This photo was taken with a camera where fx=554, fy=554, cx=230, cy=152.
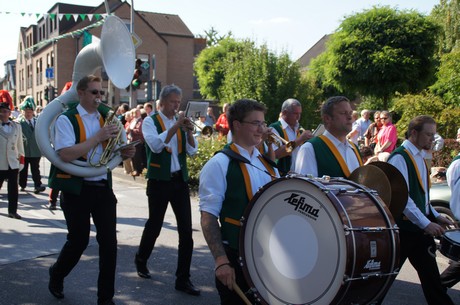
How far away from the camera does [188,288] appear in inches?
203

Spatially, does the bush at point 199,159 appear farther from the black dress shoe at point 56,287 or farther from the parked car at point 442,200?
the black dress shoe at point 56,287

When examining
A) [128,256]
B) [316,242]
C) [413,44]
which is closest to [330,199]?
[316,242]

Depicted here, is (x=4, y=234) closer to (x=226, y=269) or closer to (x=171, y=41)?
(x=226, y=269)

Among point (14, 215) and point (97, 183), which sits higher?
point (97, 183)

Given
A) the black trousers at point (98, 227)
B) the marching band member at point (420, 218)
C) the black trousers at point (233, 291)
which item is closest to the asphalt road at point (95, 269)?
the black trousers at point (98, 227)

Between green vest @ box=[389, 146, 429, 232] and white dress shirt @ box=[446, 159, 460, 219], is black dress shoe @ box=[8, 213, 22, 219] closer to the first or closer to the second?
green vest @ box=[389, 146, 429, 232]

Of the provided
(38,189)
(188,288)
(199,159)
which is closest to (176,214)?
(188,288)

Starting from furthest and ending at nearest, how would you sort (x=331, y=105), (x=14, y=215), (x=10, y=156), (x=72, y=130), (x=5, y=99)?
(x=5, y=99)
(x=10, y=156)
(x=14, y=215)
(x=72, y=130)
(x=331, y=105)

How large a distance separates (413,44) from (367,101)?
37.8 ft

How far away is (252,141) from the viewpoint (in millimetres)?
3182

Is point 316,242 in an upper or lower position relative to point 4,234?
upper

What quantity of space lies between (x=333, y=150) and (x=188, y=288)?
2111mm

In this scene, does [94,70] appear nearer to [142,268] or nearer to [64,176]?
[64,176]

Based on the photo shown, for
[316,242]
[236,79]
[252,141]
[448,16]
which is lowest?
[316,242]
